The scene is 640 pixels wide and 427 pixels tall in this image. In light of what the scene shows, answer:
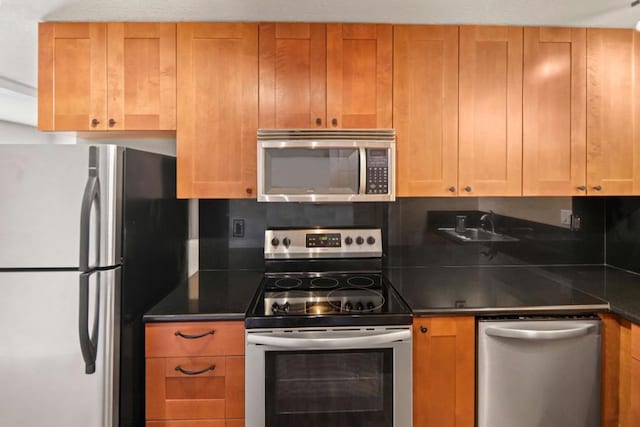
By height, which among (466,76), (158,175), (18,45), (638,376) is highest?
(18,45)

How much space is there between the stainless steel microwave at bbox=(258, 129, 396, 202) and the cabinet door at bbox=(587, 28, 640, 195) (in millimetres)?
1086

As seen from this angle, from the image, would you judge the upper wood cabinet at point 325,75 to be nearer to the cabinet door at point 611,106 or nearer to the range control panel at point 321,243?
the range control panel at point 321,243

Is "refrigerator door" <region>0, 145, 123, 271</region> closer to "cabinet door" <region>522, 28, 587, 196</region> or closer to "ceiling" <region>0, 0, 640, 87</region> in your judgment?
"ceiling" <region>0, 0, 640, 87</region>

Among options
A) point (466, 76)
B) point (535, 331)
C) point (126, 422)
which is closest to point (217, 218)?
point (126, 422)

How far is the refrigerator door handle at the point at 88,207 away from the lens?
1413 millimetres

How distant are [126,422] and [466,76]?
89.1 inches

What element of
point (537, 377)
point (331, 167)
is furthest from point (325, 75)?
point (537, 377)

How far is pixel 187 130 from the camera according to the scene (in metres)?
1.89

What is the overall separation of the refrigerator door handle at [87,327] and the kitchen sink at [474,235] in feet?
6.06

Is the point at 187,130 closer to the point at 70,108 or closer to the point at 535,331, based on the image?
the point at 70,108

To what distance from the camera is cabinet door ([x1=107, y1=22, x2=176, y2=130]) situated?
1.86 metres

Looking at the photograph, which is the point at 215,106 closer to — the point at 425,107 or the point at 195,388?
the point at 425,107

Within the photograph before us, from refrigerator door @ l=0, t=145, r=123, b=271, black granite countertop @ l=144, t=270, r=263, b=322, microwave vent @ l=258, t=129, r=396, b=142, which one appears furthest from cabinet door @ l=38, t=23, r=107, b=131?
black granite countertop @ l=144, t=270, r=263, b=322

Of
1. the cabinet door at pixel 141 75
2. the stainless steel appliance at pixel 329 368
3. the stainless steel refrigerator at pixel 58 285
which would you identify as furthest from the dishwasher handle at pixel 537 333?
the cabinet door at pixel 141 75
